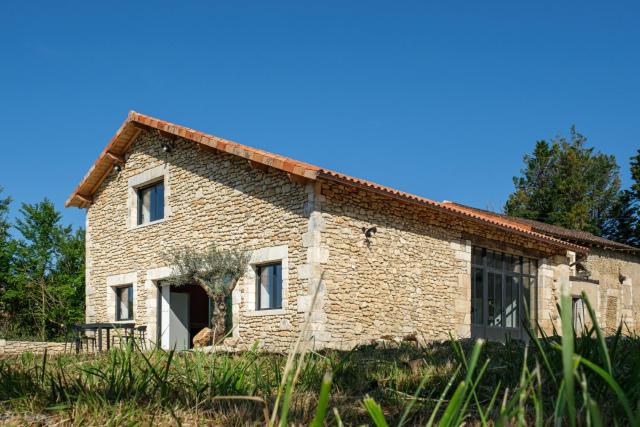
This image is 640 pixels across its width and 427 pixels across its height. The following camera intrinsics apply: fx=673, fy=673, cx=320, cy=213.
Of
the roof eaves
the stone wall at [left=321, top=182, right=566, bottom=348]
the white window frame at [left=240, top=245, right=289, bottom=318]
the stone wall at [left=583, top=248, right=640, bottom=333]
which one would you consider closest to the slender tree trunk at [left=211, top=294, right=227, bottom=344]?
the white window frame at [left=240, top=245, right=289, bottom=318]

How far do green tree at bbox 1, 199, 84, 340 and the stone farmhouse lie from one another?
6.00m

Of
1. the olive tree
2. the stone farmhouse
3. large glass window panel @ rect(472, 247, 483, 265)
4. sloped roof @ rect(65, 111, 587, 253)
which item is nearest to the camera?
sloped roof @ rect(65, 111, 587, 253)

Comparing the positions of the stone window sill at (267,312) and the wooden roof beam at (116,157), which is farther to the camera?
the wooden roof beam at (116,157)

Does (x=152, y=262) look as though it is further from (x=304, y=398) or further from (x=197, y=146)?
(x=304, y=398)

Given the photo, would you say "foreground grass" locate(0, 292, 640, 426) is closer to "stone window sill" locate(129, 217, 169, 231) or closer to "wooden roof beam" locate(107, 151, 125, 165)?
"stone window sill" locate(129, 217, 169, 231)

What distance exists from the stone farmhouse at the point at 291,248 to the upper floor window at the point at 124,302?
5 cm

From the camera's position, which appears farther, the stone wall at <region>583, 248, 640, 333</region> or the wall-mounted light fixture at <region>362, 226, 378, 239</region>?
the stone wall at <region>583, 248, 640, 333</region>

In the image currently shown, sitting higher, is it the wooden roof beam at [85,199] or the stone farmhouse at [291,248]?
the wooden roof beam at [85,199]

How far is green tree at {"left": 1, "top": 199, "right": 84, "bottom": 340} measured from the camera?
76.0 ft

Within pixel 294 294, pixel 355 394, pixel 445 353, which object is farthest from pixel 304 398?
pixel 294 294

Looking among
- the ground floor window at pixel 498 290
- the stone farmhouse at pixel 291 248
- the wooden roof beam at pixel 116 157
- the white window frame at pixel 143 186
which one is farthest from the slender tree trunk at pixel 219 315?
the wooden roof beam at pixel 116 157

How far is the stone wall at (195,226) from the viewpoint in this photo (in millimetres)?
12445

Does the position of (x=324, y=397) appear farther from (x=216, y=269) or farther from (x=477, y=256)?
(x=477, y=256)

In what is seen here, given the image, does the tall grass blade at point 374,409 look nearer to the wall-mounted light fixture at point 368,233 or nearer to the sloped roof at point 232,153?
the sloped roof at point 232,153
